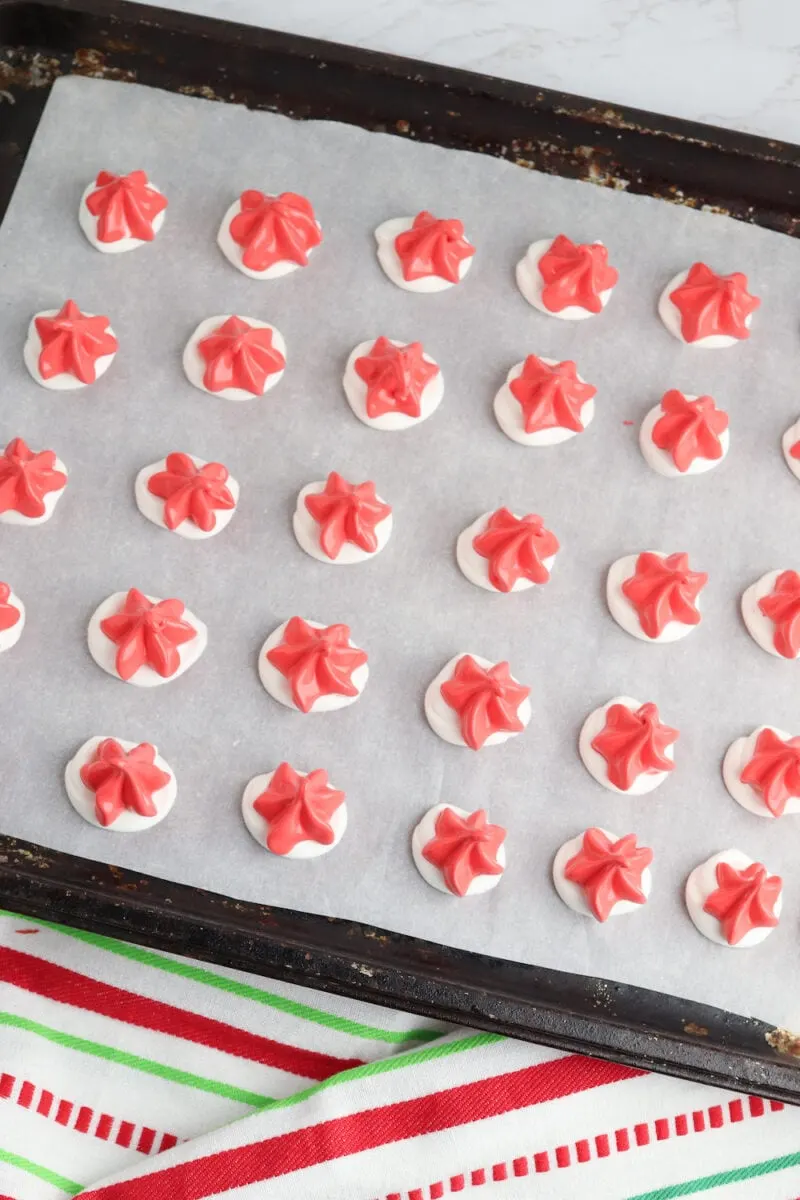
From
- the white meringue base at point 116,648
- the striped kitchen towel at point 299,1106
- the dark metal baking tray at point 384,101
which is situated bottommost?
the striped kitchen towel at point 299,1106

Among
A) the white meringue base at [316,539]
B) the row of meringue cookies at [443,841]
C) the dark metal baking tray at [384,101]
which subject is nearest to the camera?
the row of meringue cookies at [443,841]

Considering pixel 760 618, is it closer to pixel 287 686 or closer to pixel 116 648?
pixel 287 686

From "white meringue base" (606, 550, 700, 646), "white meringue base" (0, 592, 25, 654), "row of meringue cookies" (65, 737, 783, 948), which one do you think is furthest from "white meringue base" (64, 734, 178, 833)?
"white meringue base" (606, 550, 700, 646)

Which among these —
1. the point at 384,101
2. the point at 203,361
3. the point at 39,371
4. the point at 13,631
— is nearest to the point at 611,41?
the point at 384,101

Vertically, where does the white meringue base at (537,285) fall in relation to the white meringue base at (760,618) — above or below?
above

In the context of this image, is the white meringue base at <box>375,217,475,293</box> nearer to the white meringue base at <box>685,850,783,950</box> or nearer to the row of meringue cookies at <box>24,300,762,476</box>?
the row of meringue cookies at <box>24,300,762,476</box>

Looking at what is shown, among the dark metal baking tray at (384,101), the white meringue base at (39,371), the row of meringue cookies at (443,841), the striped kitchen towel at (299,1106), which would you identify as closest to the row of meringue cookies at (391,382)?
the white meringue base at (39,371)

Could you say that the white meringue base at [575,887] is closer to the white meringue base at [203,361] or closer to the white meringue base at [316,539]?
the white meringue base at [316,539]
